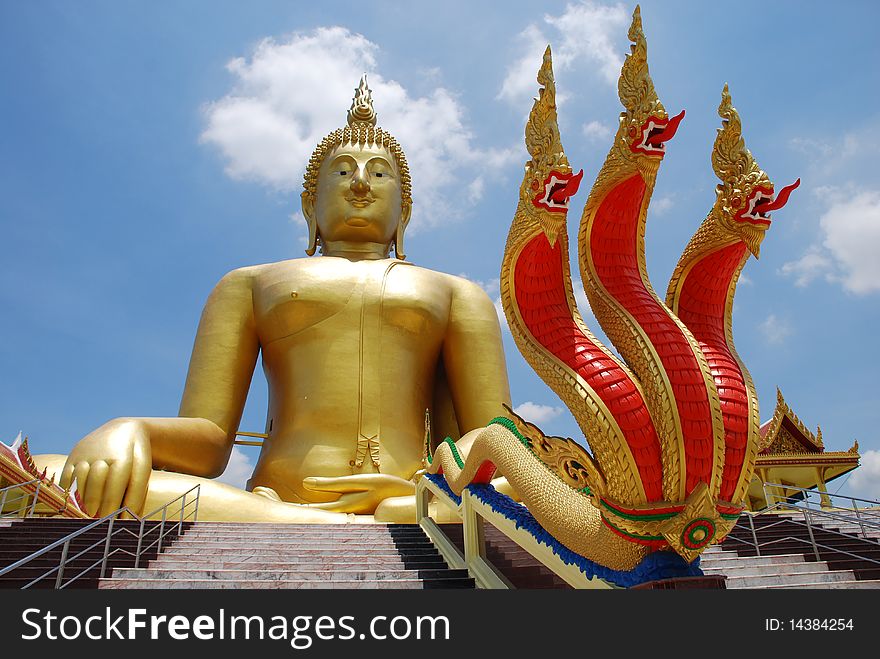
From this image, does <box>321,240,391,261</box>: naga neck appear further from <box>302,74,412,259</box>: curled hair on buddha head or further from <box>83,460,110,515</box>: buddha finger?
<box>83,460,110,515</box>: buddha finger

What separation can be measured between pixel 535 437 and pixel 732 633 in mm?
1351

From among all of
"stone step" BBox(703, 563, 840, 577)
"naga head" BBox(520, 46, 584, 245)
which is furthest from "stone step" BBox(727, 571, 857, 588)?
"naga head" BBox(520, 46, 584, 245)

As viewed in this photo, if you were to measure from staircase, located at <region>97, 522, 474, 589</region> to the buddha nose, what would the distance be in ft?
19.8

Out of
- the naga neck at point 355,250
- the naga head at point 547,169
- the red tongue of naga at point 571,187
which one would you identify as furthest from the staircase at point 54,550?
the naga neck at point 355,250

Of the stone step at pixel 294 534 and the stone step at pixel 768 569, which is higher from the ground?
the stone step at pixel 294 534

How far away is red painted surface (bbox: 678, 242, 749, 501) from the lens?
3.27m

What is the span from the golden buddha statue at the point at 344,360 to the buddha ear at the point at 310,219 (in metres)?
0.25

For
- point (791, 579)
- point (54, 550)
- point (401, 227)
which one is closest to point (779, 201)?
point (791, 579)

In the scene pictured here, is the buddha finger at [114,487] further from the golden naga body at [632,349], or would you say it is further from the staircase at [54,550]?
the golden naga body at [632,349]

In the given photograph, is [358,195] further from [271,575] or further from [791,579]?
[791,579]

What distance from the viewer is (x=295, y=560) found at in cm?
528

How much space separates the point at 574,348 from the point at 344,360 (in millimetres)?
6836

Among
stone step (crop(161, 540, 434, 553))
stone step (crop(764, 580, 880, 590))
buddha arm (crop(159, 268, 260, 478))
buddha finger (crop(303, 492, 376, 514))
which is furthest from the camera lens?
buddha arm (crop(159, 268, 260, 478))

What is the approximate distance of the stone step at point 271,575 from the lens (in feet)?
15.2
